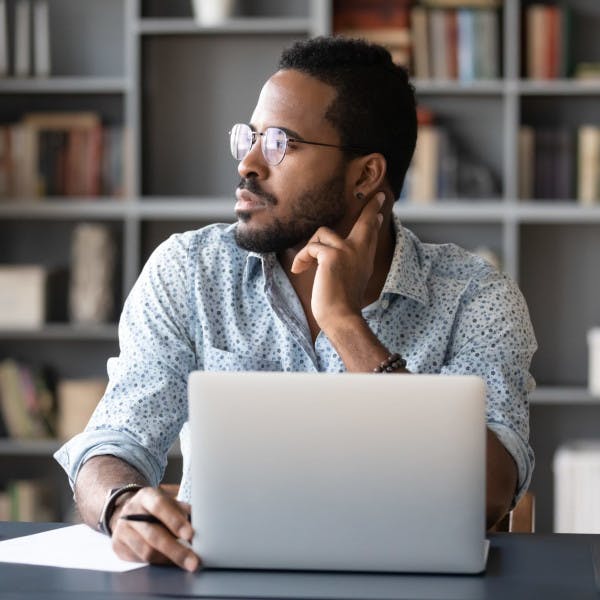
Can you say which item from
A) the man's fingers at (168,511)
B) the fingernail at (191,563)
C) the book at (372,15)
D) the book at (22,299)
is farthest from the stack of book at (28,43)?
the fingernail at (191,563)

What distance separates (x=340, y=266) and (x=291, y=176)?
0.21 meters

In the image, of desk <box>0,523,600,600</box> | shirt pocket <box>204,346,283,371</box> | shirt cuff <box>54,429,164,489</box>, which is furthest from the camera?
shirt pocket <box>204,346,283,371</box>

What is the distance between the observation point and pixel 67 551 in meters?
1.32

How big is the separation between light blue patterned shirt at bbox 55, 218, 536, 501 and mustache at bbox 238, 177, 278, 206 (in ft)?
0.27

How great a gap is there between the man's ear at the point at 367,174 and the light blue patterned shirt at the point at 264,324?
99 millimetres

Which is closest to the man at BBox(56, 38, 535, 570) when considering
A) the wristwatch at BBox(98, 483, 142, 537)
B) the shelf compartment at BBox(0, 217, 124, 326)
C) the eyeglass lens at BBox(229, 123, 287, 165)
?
the eyeglass lens at BBox(229, 123, 287, 165)

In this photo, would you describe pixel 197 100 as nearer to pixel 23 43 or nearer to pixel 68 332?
pixel 23 43

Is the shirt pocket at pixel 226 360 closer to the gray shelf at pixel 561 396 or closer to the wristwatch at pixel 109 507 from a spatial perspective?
the wristwatch at pixel 109 507

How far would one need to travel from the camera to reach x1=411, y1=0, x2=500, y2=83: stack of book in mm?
3805

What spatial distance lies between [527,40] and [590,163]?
0.45 meters

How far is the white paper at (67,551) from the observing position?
126cm

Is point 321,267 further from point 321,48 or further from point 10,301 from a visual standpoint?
point 10,301

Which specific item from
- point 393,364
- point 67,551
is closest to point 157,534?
point 67,551

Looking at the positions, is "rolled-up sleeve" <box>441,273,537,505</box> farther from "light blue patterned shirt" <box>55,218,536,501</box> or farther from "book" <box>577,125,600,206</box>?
"book" <box>577,125,600,206</box>
